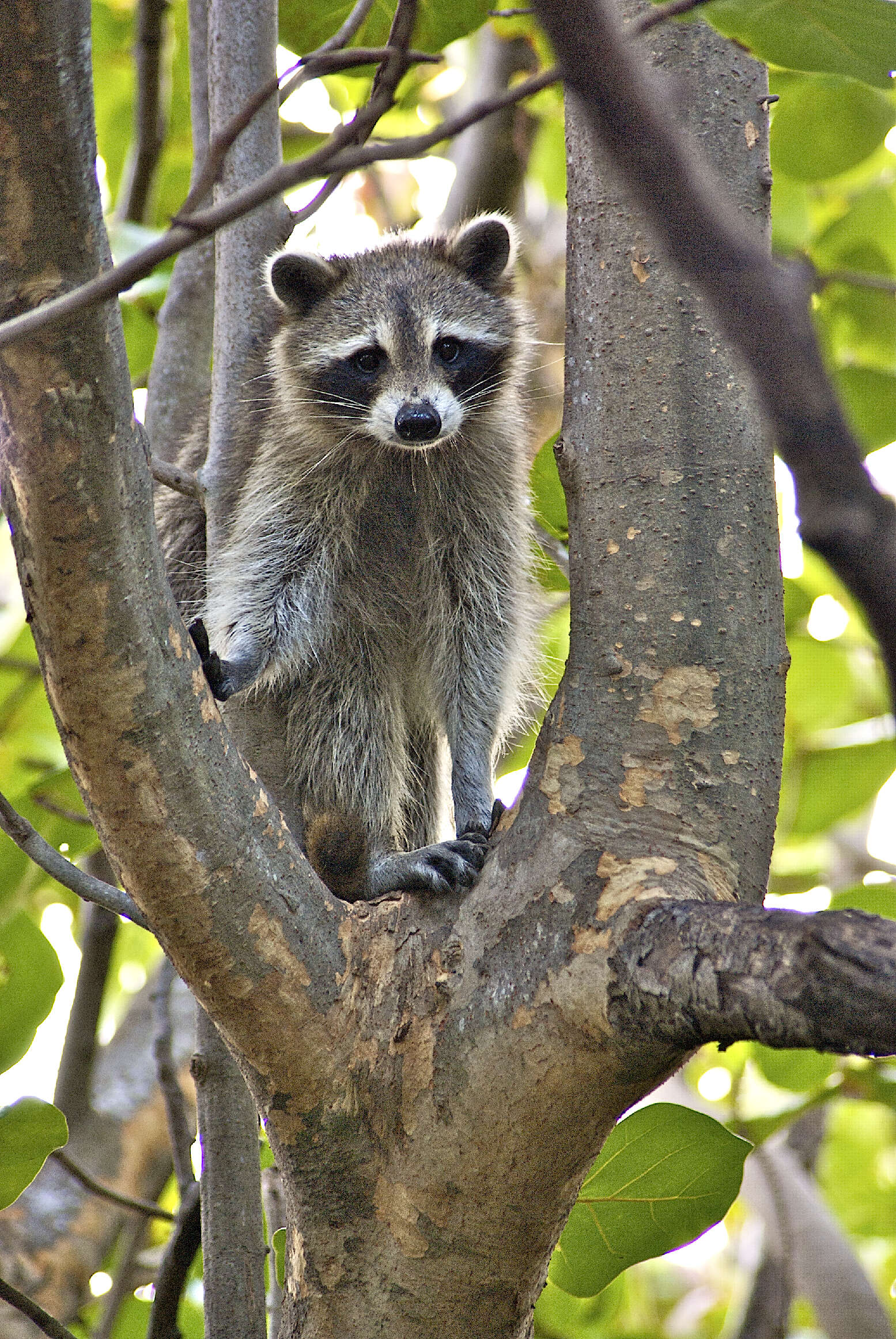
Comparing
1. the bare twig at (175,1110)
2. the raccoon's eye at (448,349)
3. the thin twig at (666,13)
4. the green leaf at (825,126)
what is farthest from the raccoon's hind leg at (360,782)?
the green leaf at (825,126)

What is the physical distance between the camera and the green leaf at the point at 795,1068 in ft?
6.96

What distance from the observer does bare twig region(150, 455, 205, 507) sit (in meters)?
1.99

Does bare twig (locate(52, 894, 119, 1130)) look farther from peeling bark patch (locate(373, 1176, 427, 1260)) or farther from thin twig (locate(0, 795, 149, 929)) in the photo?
peeling bark patch (locate(373, 1176, 427, 1260))

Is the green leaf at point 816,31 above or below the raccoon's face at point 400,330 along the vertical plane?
above

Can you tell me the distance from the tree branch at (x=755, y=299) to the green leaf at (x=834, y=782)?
223 centimetres

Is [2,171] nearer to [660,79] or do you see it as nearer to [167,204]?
[660,79]

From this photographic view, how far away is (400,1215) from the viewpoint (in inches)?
53.9

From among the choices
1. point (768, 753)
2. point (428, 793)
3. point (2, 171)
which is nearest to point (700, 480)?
point (768, 753)

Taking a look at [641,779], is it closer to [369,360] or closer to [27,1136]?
[27,1136]

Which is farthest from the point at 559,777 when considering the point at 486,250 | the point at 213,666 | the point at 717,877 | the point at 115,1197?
the point at 486,250

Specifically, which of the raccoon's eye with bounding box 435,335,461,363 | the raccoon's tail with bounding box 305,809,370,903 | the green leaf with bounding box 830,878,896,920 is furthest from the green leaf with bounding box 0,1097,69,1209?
the raccoon's eye with bounding box 435,335,461,363

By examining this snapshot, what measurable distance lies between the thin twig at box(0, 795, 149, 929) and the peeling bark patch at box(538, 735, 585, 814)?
587mm

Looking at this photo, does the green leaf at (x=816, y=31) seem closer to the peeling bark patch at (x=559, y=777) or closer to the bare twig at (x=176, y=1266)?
the peeling bark patch at (x=559, y=777)

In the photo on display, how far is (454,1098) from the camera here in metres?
1.33
